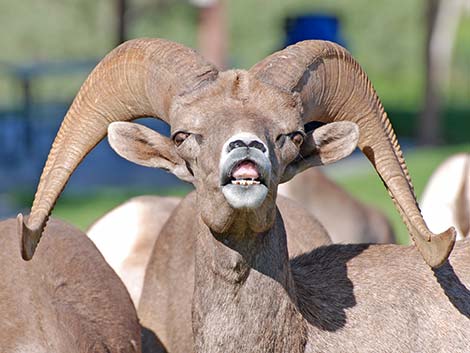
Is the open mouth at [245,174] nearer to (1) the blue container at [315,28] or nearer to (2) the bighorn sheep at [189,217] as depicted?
(2) the bighorn sheep at [189,217]

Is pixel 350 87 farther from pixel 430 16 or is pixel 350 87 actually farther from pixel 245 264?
pixel 430 16

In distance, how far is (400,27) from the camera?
44156 millimetres

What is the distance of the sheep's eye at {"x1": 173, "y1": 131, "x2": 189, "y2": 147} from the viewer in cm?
600

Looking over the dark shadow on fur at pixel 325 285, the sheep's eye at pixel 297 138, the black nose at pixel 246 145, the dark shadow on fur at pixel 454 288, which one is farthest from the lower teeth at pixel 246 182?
the dark shadow on fur at pixel 454 288

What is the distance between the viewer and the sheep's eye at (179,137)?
6.00m

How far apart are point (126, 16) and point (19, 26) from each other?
1086 cm

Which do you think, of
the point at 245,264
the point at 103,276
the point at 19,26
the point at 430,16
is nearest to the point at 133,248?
the point at 103,276

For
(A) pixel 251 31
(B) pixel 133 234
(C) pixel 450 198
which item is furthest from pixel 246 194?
(A) pixel 251 31

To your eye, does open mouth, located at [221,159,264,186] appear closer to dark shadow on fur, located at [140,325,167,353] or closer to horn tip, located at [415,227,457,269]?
horn tip, located at [415,227,457,269]

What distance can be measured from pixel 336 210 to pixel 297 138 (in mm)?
6253

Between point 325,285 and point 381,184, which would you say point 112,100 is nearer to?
point 325,285

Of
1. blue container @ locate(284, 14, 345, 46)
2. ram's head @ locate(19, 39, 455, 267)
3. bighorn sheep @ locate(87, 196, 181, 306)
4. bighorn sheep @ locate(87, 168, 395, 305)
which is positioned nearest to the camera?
ram's head @ locate(19, 39, 455, 267)

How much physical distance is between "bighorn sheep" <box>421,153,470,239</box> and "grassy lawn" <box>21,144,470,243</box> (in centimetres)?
525

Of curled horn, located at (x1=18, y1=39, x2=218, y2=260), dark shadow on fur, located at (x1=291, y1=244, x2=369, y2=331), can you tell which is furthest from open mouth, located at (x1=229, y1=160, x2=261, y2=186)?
dark shadow on fur, located at (x1=291, y1=244, x2=369, y2=331)
